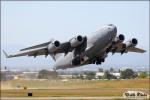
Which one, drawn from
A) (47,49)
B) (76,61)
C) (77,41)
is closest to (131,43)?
(77,41)

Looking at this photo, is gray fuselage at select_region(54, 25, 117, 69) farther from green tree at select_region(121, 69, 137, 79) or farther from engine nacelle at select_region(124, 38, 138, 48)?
green tree at select_region(121, 69, 137, 79)

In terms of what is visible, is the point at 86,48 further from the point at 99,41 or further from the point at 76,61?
the point at 76,61

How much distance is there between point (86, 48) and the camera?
5309 centimetres

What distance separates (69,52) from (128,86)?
3332 cm

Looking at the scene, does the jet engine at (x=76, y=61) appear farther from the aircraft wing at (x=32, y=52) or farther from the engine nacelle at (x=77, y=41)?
the aircraft wing at (x=32, y=52)

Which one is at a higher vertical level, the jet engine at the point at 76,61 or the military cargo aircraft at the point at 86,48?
the military cargo aircraft at the point at 86,48

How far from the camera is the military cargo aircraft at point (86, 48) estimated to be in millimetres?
52094

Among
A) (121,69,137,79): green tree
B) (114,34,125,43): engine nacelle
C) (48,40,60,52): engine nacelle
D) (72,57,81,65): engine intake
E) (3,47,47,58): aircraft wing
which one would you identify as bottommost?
(121,69,137,79): green tree

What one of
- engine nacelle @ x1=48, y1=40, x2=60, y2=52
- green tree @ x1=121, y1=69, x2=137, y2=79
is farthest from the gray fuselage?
green tree @ x1=121, y1=69, x2=137, y2=79

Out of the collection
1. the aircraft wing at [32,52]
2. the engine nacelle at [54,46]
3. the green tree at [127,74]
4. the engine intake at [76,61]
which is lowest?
the green tree at [127,74]

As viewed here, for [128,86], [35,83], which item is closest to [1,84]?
[35,83]

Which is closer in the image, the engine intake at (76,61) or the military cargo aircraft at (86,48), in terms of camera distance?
the military cargo aircraft at (86,48)

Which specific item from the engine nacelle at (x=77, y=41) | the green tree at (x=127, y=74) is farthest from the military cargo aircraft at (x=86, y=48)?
the green tree at (x=127, y=74)

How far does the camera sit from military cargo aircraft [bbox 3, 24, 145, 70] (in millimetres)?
52094
